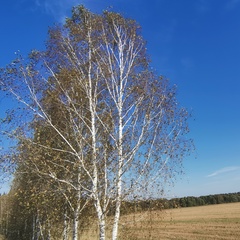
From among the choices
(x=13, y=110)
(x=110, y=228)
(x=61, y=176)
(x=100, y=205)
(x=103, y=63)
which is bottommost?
(x=110, y=228)

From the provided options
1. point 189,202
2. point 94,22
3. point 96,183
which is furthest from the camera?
point 189,202

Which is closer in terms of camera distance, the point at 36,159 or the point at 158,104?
the point at 36,159

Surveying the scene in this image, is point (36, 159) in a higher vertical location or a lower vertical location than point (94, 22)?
lower

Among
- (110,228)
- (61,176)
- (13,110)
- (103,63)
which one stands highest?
(103,63)

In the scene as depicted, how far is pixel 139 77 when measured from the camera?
12.7 metres

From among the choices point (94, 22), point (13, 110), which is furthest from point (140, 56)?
point (13, 110)

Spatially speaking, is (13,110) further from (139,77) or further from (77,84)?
(139,77)

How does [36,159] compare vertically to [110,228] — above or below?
above

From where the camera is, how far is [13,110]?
11.6 metres

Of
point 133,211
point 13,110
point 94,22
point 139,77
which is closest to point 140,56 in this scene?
point 139,77

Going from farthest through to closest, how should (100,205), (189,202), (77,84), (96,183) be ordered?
1. (189,202)
2. (77,84)
3. (100,205)
4. (96,183)

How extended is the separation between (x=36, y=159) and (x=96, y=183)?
2337 millimetres

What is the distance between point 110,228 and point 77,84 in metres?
5.87

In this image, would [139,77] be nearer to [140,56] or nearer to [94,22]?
[140,56]
